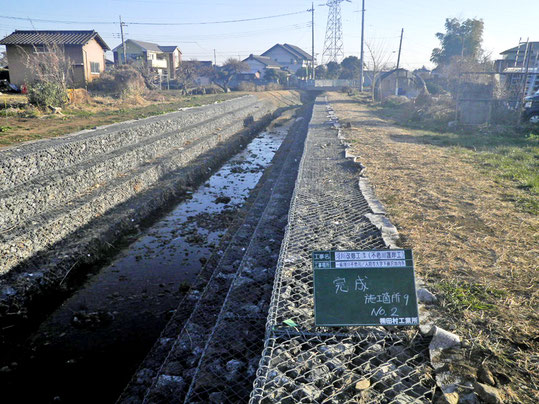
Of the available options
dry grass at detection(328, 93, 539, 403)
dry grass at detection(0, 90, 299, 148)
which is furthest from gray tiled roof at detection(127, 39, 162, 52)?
dry grass at detection(328, 93, 539, 403)

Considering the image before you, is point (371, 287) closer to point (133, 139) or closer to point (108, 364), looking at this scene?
point (108, 364)

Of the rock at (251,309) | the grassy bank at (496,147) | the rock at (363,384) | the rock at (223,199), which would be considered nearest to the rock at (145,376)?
the rock at (251,309)

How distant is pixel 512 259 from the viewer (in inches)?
172

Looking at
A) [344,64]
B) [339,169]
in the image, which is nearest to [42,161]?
[339,169]

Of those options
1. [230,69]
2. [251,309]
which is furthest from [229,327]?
[230,69]

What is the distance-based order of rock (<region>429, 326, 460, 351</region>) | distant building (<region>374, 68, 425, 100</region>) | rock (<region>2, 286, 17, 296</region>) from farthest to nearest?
distant building (<region>374, 68, 425, 100</region>) → rock (<region>2, 286, 17, 296</region>) → rock (<region>429, 326, 460, 351</region>)

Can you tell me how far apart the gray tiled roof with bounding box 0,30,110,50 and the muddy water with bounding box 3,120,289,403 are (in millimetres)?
24327

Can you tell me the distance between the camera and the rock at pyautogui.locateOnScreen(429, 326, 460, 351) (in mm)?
2873

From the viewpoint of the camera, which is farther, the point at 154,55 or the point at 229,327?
the point at 154,55

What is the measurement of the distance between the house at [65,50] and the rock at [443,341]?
27282mm

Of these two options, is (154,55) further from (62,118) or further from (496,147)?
(496,147)

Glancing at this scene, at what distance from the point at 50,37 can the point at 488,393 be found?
32.5 metres

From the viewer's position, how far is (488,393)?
244 centimetres

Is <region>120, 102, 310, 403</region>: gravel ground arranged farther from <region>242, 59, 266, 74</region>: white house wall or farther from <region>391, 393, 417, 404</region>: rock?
<region>242, 59, 266, 74</region>: white house wall
